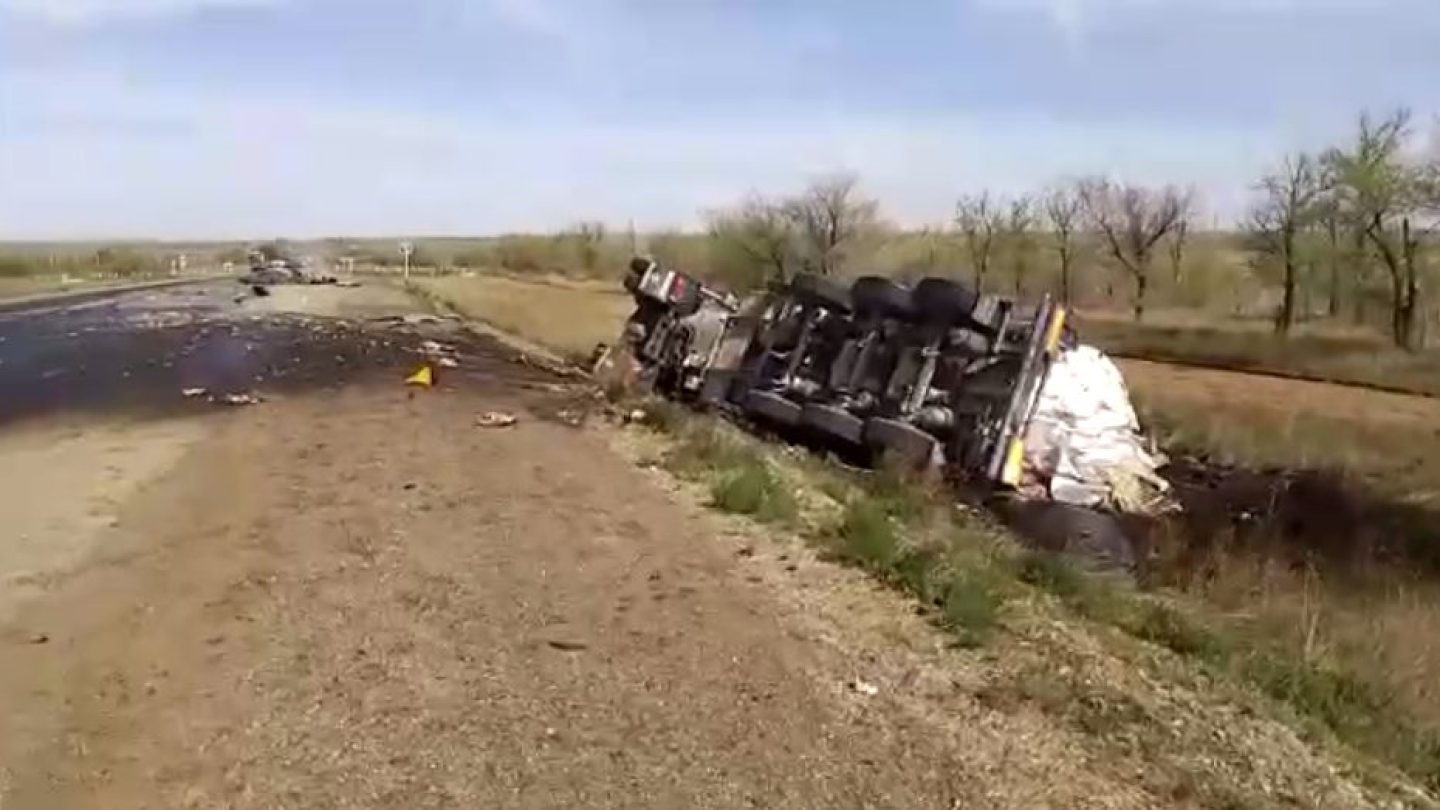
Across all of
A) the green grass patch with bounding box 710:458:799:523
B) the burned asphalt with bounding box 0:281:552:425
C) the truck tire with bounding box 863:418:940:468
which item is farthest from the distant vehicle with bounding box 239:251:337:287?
the green grass patch with bounding box 710:458:799:523

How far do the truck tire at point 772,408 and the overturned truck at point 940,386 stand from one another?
0.03 m

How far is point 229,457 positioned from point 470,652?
9.90m

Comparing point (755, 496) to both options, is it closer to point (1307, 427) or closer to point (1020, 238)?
point (1307, 427)

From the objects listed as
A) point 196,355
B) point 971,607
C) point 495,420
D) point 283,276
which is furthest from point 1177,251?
point 971,607

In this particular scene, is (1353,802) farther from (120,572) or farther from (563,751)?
(120,572)

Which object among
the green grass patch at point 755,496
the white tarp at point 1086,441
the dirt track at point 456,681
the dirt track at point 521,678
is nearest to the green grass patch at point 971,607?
the dirt track at point 521,678

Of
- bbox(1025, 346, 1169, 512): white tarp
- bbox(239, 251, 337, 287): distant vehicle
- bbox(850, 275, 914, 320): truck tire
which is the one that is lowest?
bbox(239, 251, 337, 287): distant vehicle

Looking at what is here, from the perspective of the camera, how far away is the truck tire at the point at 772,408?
21.8 metres

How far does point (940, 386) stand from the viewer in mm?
20922

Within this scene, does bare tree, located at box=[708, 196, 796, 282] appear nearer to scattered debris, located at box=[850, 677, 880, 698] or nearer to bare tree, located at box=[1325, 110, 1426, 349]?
bare tree, located at box=[1325, 110, 1426, 349]

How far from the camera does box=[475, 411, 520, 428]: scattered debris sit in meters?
20.5

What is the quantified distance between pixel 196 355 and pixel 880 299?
2141 cm

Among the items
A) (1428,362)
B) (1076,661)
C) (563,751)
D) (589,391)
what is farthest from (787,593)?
(1428,362)

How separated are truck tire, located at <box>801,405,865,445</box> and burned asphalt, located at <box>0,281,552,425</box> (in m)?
9.33
